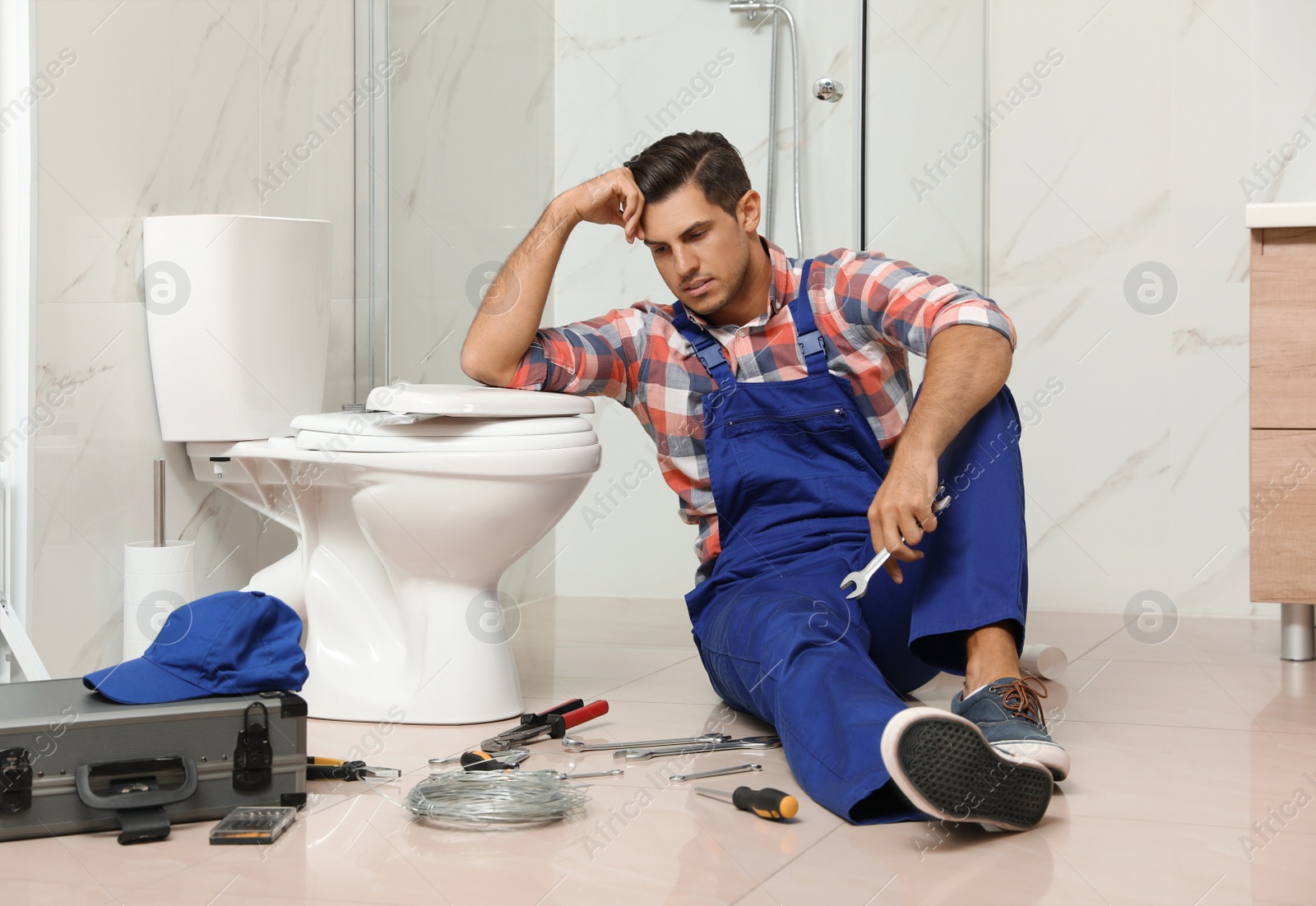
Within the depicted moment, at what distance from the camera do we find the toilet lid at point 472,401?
57.8 inches

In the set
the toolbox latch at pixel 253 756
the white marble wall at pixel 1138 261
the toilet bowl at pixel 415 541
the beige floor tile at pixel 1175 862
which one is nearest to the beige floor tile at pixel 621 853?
the toolbox latch at pixel 253 756

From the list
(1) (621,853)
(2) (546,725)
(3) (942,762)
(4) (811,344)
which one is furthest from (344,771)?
(4) (811,344)

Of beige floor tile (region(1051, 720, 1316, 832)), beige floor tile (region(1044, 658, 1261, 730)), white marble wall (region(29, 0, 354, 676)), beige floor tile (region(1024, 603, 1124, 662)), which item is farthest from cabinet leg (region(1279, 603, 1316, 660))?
white marble wall (region(29, 0, 354, 676))

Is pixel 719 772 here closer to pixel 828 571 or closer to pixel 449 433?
pixel 828 571

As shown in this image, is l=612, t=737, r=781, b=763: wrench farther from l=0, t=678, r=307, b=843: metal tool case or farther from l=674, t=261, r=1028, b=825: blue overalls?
l=0, t=678, r=307, b=843: metal tool case

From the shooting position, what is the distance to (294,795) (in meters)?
1.23

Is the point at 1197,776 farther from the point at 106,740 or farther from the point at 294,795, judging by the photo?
the point at 106,740

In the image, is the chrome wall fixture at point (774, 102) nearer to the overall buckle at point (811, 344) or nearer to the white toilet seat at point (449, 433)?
the overall buckle at point (811, 344)

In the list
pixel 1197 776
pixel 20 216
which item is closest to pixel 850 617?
pixel 1197 776

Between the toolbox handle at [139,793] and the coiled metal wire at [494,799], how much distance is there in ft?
0.68

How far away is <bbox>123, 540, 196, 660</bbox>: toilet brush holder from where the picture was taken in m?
1.69

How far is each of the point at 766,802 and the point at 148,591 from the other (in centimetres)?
97

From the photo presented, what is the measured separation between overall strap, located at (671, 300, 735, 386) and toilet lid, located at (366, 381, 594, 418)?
0.55 ft

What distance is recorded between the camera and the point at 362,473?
157 centimetres
